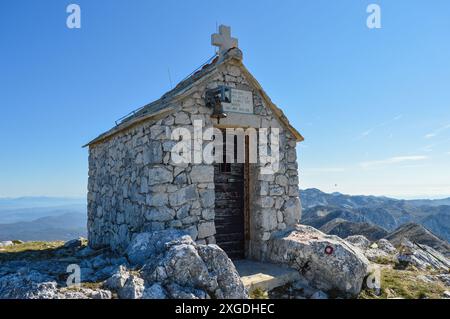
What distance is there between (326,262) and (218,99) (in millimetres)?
4067

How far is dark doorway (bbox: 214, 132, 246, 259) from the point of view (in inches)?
322

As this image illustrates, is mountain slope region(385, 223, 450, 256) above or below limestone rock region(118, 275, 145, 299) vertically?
below

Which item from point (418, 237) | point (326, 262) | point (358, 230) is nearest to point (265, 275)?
point (326, 262)

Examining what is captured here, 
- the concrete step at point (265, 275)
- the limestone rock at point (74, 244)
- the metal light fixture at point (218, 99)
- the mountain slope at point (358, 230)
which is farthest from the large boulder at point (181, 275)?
the mountain slope at point (358, 230)

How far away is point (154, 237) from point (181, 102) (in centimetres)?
290

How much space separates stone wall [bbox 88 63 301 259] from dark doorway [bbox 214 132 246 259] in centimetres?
28

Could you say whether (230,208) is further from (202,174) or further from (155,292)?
(155,292)

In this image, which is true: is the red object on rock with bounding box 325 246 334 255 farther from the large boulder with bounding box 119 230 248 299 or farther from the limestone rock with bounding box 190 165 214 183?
the limestone rock with bounding box 190 165 214 183

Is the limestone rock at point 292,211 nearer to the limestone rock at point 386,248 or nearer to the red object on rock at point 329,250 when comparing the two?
the red object on rock at point 329,250

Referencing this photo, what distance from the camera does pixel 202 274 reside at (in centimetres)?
530

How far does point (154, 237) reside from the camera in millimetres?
6305

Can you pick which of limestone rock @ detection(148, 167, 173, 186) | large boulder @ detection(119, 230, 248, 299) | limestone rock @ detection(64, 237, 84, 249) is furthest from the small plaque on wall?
limestone rock @ detection(64, 237, 84, 249)

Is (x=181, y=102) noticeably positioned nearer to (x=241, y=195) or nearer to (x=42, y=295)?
(x=241, y=195)
